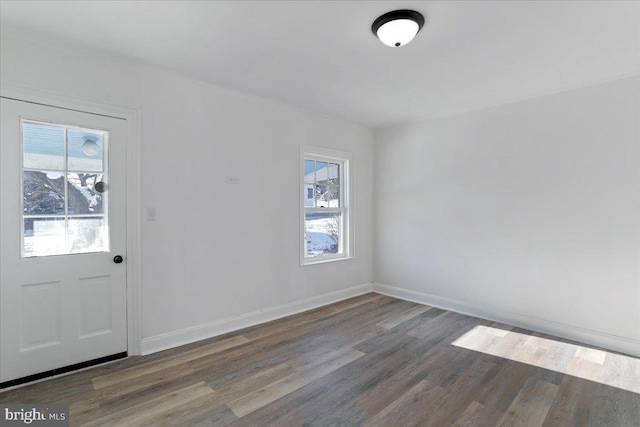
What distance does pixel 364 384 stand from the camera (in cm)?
249

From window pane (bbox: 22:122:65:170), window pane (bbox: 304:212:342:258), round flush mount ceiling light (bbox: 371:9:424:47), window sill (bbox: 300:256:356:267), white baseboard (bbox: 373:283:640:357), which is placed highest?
round flush mount ceiling light (bbox: 371:9:424:47)

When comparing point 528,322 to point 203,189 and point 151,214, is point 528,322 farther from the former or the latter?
point 151,214

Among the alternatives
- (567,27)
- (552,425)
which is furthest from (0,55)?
(552,425)

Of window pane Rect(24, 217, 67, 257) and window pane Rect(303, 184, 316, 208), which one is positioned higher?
window pane Rect(303, 184, 316, 208)

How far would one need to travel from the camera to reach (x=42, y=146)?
8.35 ft

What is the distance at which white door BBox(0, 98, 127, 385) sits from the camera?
240 centimetres

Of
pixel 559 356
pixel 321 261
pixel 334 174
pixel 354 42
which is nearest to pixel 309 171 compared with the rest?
pixel 334 174

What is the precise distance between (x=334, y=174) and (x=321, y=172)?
287mm

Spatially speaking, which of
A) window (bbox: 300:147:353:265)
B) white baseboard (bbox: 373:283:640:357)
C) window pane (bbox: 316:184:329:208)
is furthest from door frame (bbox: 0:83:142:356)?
white baseboard (bbox: 373:283:640:357)

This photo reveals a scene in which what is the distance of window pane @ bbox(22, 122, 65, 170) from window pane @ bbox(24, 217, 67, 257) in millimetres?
435

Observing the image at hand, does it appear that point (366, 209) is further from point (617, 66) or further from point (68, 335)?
point (68, 335)

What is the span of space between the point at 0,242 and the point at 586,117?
5.38 meters

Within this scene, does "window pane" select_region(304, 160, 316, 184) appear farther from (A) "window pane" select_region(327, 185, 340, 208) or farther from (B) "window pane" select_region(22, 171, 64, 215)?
(B) "window pane" select_region(22, 171, 64, 215)

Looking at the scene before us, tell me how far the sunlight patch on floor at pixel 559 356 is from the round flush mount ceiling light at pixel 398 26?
9.46 feet
